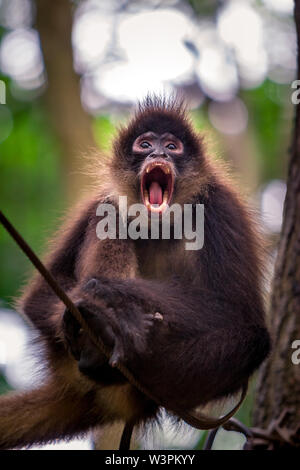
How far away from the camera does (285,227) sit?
5496 millimetres

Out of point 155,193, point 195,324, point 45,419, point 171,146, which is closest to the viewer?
point 195,324

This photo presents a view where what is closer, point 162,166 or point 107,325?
point 107,325

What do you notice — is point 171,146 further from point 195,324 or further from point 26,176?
point 26,176

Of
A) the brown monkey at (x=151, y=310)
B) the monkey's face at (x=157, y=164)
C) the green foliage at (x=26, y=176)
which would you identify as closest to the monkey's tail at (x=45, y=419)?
the brown monkey at (x=151, y=310)

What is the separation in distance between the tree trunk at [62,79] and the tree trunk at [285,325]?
4.34 m

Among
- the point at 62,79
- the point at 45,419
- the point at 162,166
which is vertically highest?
the point at 62,79

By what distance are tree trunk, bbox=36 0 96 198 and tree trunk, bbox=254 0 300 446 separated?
171 inches

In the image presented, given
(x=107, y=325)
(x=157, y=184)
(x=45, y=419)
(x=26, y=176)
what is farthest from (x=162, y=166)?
(x=26, y=176)

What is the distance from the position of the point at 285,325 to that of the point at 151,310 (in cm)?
158

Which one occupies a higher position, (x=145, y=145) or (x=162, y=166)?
(x=145, y=145)

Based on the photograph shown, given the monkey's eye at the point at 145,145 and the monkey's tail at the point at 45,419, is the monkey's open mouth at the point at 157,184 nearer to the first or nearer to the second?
the monkey's eye at the point at 145,145

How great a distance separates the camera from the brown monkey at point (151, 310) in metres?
3.98

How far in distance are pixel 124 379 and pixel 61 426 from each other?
25.7 inches

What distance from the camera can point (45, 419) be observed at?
4.52m
